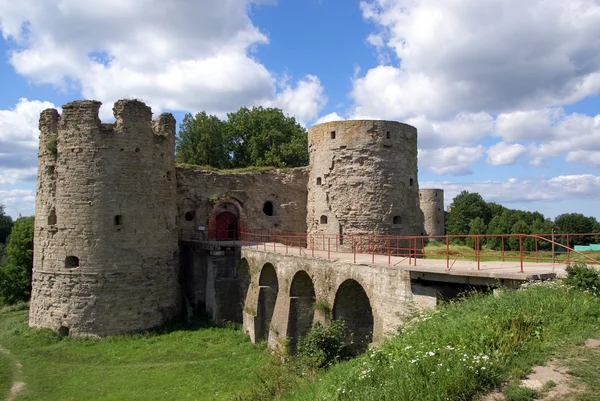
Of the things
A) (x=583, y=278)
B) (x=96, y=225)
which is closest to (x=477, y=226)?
(x=96, y=225)

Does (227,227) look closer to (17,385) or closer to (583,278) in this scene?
(17,385)

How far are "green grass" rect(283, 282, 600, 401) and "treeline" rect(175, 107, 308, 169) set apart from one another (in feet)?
85.5

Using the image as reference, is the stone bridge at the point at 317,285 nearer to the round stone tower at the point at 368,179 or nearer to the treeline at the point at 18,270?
the round stone tower at the point at 368,179

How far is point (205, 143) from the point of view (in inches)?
1362

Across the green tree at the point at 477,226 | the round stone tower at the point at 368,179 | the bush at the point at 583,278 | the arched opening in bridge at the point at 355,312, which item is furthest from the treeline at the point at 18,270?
the green tree at the point at 477,226

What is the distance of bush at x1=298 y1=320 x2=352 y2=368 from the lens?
40.9 ft

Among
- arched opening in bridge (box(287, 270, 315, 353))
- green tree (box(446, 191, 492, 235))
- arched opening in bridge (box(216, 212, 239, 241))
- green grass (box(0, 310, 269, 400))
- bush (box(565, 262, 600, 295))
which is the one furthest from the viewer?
green tree (box(446, 191, 492, 235))

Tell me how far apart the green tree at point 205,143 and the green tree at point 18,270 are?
1160cm

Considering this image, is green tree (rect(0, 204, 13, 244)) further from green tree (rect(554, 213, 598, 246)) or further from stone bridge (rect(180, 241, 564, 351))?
green tree (rect(554, 213, 598, 246))

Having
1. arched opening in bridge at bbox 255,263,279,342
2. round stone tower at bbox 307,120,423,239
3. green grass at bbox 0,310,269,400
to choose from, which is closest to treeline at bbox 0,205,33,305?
green grass at bbox 0,310,269,400

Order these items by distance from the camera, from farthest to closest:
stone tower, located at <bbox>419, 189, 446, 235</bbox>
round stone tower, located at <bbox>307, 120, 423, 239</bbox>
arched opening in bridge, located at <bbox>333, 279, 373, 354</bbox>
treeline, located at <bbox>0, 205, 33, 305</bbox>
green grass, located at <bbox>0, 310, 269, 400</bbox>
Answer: stone tower, located at <bbox>419, 189, 446, 235</bbox> < treeline, located at <bbox>0, 205, 33, 305</bbox> < round stone tower, located at <bbox>307, 120, 423, 239</bbox> < arched opening in bridge, located at <bbox>333, 279, 373, 354</bbox> < green grass, located at <bbox>0, 310, 269, 400</bbox>

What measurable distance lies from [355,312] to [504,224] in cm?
4190

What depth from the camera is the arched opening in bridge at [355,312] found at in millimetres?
13805

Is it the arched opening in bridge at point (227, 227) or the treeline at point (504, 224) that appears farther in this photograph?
the treeline at point (504, 224)
